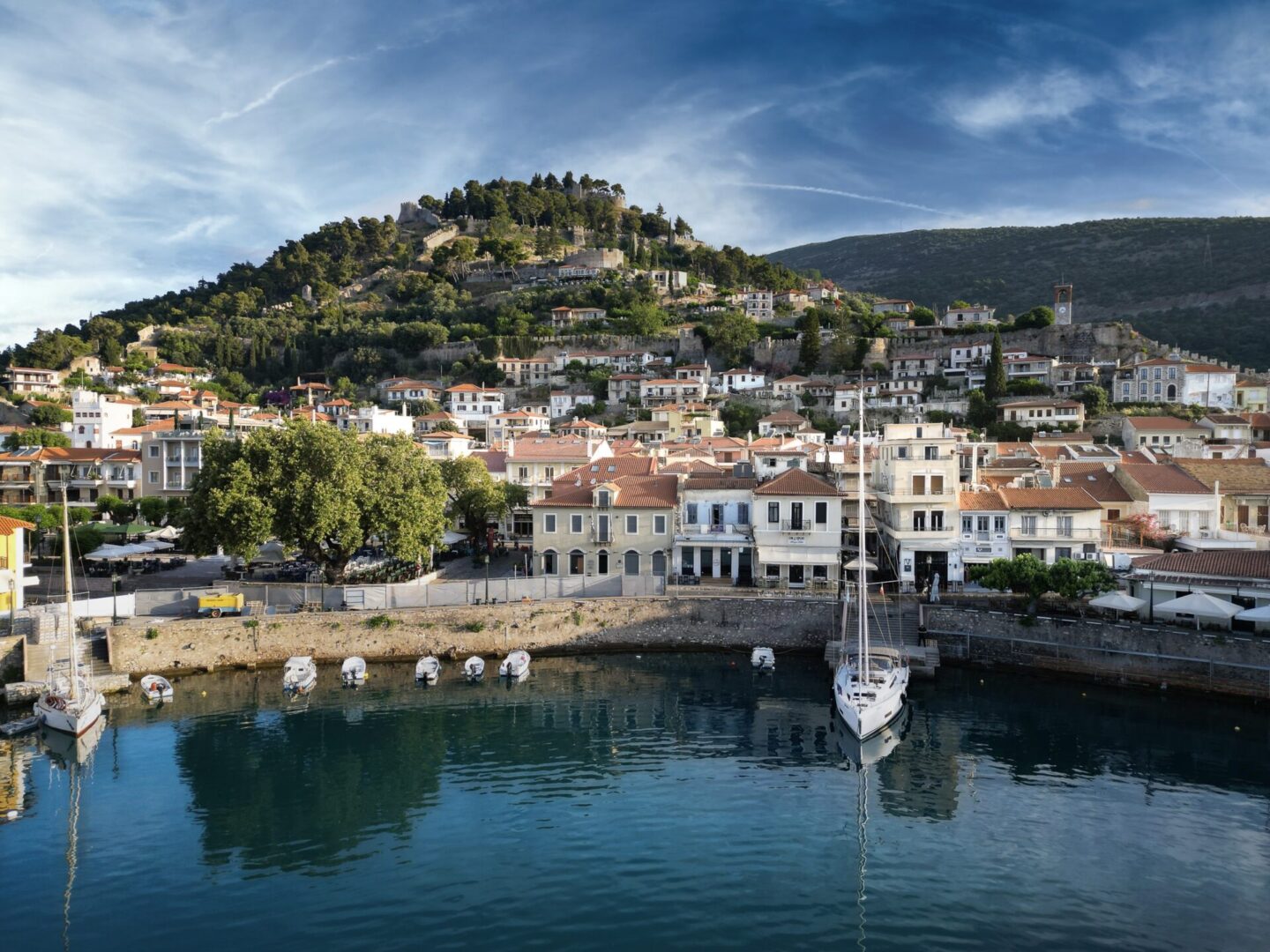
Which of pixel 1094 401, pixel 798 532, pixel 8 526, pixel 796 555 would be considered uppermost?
pixel 1094 401

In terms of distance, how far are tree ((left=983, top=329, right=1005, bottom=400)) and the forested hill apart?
41.9 meters

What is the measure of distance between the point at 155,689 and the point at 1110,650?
3215 centimetres

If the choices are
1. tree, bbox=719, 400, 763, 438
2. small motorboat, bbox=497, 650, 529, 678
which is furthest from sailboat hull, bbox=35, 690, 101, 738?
tree, bbox=719, 400, 763, 438

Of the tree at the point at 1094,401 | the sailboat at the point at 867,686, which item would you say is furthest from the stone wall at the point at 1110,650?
the tree at the point at 1094,401

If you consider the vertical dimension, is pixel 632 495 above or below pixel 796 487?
below

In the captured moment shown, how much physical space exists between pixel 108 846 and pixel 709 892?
42.7 feet

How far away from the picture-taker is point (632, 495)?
1478 inches

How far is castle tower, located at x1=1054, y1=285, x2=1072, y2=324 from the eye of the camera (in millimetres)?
96875

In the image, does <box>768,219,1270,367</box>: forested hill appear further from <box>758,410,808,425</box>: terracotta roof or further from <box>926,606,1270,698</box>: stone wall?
<box>926,606,1270,698</box>: stone wall

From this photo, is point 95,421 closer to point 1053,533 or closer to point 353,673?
point 353,673

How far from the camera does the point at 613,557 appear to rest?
37.0 meters

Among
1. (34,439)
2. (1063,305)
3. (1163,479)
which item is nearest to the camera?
(1163,479)

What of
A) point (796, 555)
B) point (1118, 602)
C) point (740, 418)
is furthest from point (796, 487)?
point (740, 418)

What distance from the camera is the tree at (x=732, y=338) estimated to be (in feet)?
320
